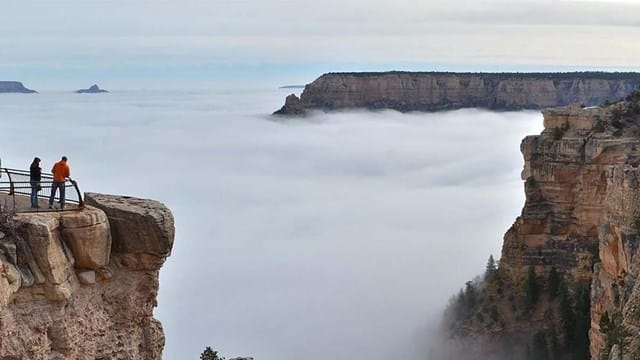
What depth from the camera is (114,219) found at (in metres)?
13.4

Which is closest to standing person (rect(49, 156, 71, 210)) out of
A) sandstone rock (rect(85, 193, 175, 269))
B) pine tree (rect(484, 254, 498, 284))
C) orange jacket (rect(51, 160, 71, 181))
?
orange jacket (rect(51, 160, 71, 181))

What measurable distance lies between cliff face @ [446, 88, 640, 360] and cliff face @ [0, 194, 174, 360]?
28.6 m

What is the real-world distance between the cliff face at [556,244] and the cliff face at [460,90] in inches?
2434

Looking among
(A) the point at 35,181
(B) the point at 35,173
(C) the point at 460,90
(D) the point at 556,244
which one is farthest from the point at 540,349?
(C) the point at 460,90

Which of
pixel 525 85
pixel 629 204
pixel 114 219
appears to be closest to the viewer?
pixel 114 219

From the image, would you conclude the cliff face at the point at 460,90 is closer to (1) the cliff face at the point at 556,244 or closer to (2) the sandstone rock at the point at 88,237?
(1) the cliff face at the point at 556,244

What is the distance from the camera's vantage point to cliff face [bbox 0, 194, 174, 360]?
475 inches

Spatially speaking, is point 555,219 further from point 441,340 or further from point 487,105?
point 487,105

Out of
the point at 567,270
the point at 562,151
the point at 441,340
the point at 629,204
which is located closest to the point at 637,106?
the point at 562,151

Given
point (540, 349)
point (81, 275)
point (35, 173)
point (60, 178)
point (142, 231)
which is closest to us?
point (81, 275)

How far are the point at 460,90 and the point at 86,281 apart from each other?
125 meters

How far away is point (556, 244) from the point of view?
46.0 metres

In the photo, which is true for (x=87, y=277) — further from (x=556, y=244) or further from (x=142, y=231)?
(x=556, y=244)

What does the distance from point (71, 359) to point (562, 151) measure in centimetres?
3461
